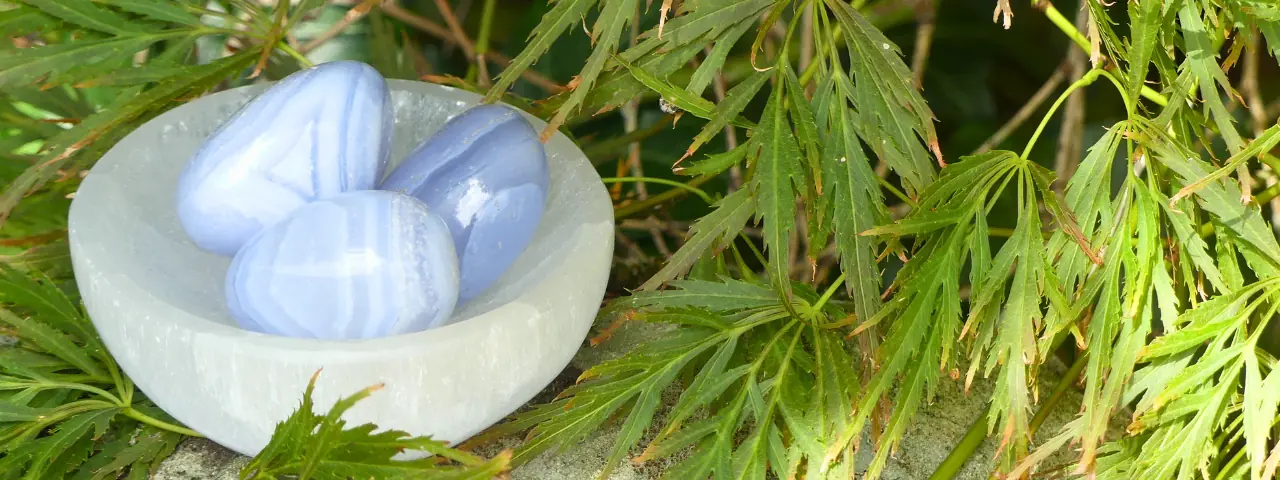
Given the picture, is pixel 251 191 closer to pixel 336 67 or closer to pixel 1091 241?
pixel 336 67

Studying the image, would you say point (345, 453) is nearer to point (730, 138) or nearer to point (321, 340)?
point (321, 340)

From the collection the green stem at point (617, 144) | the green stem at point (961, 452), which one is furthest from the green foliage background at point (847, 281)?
the green stem at point (617, 144)

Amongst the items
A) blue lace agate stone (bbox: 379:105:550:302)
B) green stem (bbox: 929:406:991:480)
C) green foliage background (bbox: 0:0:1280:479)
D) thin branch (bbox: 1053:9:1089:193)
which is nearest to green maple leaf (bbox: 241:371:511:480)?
green foliage background (bbox: 0:0:1280:479)

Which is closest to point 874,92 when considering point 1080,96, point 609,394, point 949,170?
point 949,170

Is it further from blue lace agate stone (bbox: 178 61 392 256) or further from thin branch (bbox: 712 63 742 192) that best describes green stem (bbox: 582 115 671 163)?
blue lace agate stone (bbox: 178 61 392 256)

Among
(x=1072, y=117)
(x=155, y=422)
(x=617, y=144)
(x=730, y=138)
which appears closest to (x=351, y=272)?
(x=155, y=422)

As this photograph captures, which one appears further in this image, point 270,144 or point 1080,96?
point 1080,96

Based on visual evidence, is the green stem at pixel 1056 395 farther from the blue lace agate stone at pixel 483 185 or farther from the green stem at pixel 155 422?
the green stem at pixel 155 422
